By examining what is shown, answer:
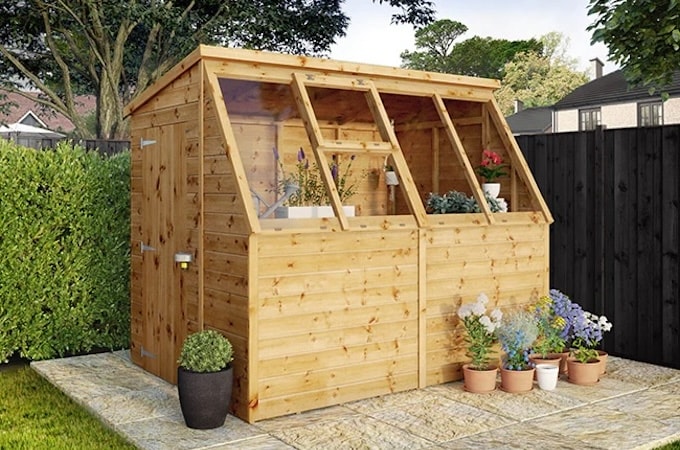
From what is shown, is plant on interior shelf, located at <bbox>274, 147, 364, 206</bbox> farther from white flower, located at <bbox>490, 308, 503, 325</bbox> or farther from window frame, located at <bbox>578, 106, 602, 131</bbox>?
window frame, located at <bbox>578, 106, 602, 131</bbox>

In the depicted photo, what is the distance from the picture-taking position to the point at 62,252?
6.36m

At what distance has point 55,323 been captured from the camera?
6.38 metres

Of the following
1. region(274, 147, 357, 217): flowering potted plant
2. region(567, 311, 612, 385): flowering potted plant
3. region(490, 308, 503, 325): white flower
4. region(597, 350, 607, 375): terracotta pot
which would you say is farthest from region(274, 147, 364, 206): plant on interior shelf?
region(597, 350, 607, 375): terracotta pot

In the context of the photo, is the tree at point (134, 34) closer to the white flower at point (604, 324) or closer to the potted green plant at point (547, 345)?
the potted green plant at point (547, 345)

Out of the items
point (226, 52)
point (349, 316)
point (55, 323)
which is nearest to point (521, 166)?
point (349, 316)

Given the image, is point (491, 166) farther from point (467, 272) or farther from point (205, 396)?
point (205, 396)

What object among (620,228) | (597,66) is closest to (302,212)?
(620,228)

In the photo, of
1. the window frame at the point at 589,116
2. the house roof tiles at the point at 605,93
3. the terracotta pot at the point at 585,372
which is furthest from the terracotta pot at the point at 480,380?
the window frame at the point at 589,116

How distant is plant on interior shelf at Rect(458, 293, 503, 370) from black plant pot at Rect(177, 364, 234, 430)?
69.3 inches

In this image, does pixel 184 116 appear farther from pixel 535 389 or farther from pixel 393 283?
pixel 535 389

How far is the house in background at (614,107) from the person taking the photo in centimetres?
2053

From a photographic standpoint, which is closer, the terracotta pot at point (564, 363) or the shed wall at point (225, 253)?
the shed wall at point (225, 253)

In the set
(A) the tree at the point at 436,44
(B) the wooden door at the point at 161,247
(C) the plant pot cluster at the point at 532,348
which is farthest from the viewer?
(A) the tree at the point at 436,44

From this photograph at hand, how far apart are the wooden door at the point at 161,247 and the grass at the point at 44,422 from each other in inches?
29.0
